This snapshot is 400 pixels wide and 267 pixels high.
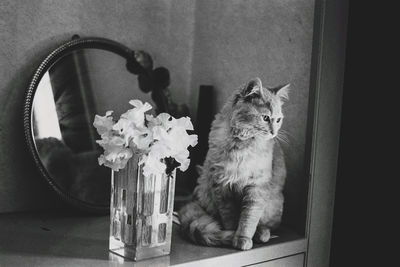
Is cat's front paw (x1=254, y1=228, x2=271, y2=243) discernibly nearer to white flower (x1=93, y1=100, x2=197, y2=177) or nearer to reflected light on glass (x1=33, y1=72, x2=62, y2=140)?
white flower (x1=93, y1=100, x2=197, y2=177)

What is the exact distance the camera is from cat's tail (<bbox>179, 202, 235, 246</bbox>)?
1186 millimetres

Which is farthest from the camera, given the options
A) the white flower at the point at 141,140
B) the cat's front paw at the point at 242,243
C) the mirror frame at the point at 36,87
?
the mirror frame at the point at 36,87

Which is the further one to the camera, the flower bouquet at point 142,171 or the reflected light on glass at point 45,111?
the reflected light on glass at point 45,111

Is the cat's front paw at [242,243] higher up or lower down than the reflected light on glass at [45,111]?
lower down

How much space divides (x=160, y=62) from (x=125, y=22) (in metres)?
0.19

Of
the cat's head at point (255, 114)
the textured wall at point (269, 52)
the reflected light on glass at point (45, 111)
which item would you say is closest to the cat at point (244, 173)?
the cat's head at point (255, 114)

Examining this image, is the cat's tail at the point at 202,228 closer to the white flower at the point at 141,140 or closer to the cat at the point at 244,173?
the cat at the point at 244,173

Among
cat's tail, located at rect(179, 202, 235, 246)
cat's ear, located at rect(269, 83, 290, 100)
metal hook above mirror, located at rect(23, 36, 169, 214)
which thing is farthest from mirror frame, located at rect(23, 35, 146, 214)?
cat's ear, located at rect(269, 83, 290, 100)

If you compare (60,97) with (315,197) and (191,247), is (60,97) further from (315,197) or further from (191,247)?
(315,197)

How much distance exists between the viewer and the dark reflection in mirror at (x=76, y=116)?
136 cm

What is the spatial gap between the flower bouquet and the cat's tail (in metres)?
0.10

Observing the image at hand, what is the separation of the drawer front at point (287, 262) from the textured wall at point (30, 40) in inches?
27.5

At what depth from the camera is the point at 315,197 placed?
1.30 metres

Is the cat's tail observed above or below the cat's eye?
below
